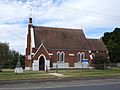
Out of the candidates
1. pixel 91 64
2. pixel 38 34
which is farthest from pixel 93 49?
pixel 38 34

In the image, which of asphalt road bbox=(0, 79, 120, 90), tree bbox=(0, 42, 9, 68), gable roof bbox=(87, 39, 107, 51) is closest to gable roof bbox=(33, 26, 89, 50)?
gable roof bbox=(87, 39, 107, 51)

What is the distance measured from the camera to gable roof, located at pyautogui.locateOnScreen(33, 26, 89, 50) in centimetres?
6488

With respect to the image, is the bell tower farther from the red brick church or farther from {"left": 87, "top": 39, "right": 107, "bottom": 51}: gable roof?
{"left": 87, "top": 39, "right": 107, "bottom": 51}: gable roof

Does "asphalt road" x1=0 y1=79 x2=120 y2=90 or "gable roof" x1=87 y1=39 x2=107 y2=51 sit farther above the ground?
"gable roof" x1=87 y1=39 x2=107 y2=51

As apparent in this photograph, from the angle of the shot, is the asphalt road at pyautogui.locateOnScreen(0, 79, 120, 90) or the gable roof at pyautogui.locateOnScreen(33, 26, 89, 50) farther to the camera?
the gable roof at pyautogui.locateOnScreen(33, 26, 89, 50)

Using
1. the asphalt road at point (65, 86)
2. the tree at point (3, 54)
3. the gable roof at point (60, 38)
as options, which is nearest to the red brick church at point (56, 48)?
the gable roof at point (60, 38)

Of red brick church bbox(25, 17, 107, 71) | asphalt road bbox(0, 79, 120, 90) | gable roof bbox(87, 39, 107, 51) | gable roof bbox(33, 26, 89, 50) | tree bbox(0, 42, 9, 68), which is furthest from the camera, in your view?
gable roof bbox(87, 39, 107, 51)

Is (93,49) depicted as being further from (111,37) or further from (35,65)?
(111,37)

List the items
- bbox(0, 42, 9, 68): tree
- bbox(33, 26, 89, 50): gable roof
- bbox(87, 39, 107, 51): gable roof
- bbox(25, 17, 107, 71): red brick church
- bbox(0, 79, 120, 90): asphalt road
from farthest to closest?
bbox(87, 39, 107, 51): gable roof < bbox(33, 26, 89, 50): gable roof < bbox(25, 17, 107, 71): red brick church < bbox(0, 42, 9, 68): tree < bbox(0, 79, 120, 90): asphalt road

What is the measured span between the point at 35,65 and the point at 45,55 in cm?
316

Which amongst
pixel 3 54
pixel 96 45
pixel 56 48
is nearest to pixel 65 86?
pixel 3 54

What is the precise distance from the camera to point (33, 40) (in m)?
63.2

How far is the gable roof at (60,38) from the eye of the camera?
6488 cm

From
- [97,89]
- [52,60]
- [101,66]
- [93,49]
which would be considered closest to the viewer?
[97,89]
